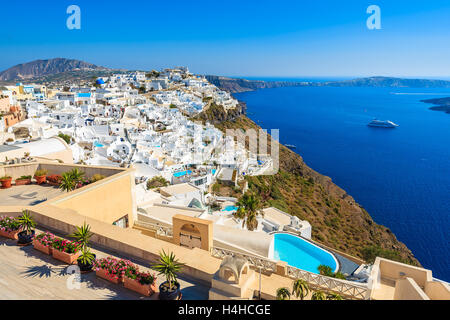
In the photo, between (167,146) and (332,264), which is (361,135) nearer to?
(167,146)

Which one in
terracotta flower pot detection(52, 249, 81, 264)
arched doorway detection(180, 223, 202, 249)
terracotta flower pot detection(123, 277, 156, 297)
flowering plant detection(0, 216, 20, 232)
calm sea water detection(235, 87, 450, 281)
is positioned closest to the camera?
terracotta flower pot detection(123, 277, 156, 297)

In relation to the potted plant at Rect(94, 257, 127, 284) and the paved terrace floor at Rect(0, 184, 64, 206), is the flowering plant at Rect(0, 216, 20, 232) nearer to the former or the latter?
the paved terrace floor at Rect(0, 184, 64, 206)

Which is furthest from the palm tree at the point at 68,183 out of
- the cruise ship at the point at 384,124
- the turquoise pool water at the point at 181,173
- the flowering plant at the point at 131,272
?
the cruise ship at the point at 384,124

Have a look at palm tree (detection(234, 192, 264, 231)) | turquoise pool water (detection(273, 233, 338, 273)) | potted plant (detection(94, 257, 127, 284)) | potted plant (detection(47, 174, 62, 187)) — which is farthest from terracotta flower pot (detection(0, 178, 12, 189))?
palm tree (detection(234, 192, 264, 231))

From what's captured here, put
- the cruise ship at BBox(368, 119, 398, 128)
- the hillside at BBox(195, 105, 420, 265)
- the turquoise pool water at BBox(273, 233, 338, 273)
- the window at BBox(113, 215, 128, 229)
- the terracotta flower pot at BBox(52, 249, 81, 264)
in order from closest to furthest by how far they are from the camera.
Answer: the terracotta flower pot at BBox(52, 249, 81, 264) < the window at BBox(113, 215, 128, 229) < the turquoise pool water at BBox(273, 233, 338, 273) < the hillside at BBox(195, 105, 420, 265) < the cruise ship at BBox(368, 119, 398, 128)

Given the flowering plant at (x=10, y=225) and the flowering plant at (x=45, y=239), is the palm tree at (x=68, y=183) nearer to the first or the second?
the flowering plant at (x=10, y=225)

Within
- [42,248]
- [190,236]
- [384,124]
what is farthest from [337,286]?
[384,124]
